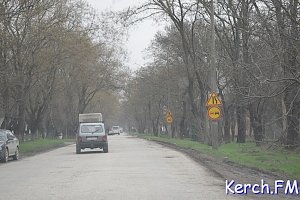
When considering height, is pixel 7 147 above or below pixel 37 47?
below

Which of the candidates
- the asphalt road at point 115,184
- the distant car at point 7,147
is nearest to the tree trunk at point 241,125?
the distant car at point 7,147

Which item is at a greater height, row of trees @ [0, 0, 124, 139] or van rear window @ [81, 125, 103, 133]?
row of trees @ [0, 0, 124, 139]

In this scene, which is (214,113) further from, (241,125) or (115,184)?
(115,184)

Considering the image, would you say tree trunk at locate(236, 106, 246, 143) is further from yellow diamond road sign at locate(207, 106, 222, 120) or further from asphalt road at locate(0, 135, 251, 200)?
asphalt road at locate(0, 135, 251, 200)

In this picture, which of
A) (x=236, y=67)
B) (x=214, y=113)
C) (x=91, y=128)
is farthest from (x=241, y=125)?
(x=236, y=67)

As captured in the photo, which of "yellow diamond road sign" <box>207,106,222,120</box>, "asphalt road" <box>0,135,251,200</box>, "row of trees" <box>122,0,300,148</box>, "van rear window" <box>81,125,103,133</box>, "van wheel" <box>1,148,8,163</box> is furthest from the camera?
"van rear window" <box>81,125,103,133</box>

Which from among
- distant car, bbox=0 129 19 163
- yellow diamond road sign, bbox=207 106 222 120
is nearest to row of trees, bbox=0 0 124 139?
distant car, bbox=0 129 19 163

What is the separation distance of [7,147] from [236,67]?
1179 cm

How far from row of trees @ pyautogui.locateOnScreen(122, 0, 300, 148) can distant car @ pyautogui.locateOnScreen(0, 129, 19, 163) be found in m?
11.3

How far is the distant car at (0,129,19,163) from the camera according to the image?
25250mm

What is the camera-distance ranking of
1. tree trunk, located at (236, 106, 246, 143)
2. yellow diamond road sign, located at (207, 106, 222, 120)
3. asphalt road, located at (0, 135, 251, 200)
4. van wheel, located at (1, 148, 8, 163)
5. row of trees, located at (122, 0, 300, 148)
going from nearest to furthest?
asphalt road, located at (0, 135, 251, 200) → row of trees, located at (122, 0, 300, 148) → van wheel, located at (1, 148, 8, 163) → yellow diamond road sign, located at (207, 106, 222, 120) → tree trunk, located at (236, 106, 246, 143)

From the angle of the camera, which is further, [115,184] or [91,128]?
[91,128]

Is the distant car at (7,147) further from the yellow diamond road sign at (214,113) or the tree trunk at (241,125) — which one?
the tree trunk at (241,125)

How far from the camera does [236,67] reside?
73.9ft
